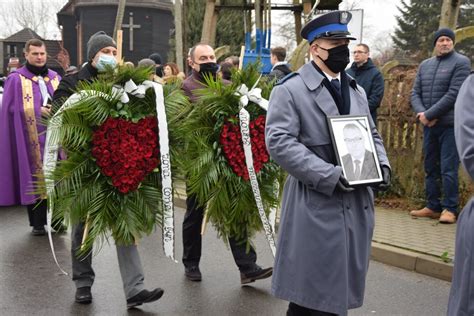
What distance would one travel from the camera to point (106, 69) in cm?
530

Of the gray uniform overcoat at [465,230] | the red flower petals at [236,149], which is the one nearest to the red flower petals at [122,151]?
the red flower petals at [236,149]

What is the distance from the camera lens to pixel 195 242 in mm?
6359

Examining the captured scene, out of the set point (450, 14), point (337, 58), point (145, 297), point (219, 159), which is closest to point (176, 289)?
point (145, 297)

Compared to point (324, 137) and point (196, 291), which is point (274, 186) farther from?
point (324, 137)

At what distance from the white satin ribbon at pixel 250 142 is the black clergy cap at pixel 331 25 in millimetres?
1792

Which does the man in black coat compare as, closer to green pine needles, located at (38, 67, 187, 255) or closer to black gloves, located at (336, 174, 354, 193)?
green pine needles, located at (38, 67, 187, 255)

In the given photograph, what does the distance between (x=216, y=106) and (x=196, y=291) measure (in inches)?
61.2

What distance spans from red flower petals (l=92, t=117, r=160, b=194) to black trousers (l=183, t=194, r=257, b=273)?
3.09ft

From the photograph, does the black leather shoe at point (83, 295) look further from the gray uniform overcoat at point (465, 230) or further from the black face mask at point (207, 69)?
the gray uniform overcoat at point (465, 230)

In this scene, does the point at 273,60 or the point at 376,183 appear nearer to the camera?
the point at 376,183

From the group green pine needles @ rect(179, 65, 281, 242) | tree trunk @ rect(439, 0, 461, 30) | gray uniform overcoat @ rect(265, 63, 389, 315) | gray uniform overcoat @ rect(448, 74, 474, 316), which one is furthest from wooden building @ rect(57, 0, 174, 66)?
gray uniform overcoat @ rect(448, 74, 474, 316)

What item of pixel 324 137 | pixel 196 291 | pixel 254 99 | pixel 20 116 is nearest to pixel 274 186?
pixel 254 99

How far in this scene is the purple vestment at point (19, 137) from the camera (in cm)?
838

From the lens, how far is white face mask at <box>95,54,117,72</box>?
533 centimetres
